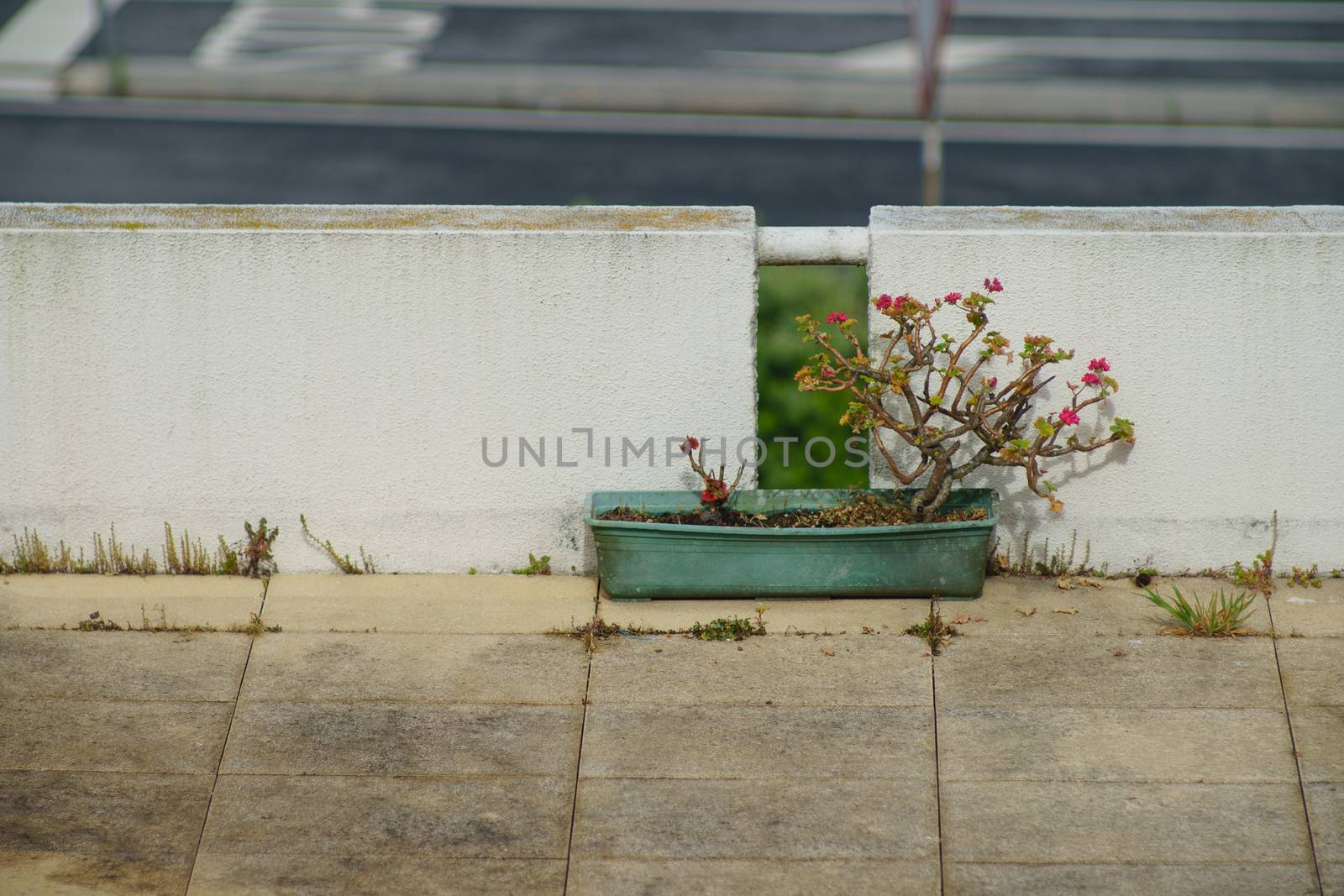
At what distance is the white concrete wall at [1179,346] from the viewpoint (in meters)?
5.93

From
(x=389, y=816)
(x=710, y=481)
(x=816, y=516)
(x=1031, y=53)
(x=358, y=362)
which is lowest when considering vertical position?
(x=389, y=816)

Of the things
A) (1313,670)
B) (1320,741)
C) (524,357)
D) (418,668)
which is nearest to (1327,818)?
(1320,741)

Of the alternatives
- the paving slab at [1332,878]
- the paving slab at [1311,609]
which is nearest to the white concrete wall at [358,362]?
the paving slab at [1311,609]

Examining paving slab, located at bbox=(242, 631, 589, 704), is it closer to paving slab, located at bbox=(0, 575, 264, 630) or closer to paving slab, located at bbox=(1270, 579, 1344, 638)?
paving slab, located at bbox=(0, 575, 264, 630)

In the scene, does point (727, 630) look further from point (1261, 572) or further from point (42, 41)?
point (42, 41)

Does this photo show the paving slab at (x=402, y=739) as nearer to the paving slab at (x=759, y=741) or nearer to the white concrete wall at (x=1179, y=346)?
the paving slab at (x=759, y=741)

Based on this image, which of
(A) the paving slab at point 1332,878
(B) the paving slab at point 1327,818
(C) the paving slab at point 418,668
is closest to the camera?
(A) the paving slab at point 1332,878

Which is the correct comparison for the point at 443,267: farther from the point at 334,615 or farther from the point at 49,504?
the point at 49,504

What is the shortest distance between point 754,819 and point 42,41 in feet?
55.9

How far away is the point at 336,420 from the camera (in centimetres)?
616

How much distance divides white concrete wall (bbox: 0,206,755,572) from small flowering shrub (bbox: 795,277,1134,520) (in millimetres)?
451

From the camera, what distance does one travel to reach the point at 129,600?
20.2ft

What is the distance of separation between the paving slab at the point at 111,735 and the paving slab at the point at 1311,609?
3968 millimetres

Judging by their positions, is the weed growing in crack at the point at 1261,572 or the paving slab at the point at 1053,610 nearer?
the paving slab at the point at 1053,610
